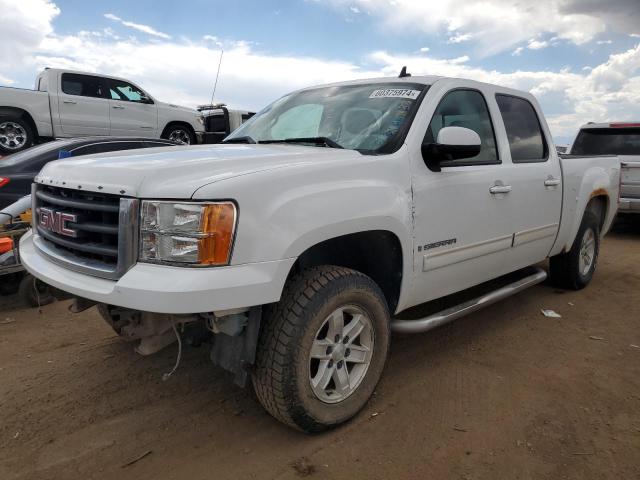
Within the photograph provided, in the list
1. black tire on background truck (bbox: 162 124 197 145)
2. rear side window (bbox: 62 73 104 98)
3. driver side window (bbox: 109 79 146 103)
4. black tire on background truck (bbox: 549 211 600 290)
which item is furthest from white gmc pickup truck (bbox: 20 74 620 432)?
black tire on background truck (bbox: 162 124 197 145)

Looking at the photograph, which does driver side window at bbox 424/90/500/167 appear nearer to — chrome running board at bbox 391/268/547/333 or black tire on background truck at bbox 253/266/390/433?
chrome running board at bbox 391/268/547/333

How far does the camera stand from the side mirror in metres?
2.86

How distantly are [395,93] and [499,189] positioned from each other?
100 centimetres

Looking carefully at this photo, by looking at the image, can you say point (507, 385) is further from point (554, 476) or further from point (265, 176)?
point (265, 176)

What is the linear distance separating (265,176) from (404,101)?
137 cm

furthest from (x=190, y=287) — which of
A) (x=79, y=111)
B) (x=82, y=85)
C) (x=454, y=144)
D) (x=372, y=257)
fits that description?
(x=82, y=85)

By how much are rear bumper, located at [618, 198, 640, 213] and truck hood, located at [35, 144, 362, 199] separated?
23.7 ft

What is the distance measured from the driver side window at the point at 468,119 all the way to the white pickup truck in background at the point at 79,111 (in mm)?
7106

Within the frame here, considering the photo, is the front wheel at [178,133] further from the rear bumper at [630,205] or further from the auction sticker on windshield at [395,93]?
the auction sticker on windshield at [395,93]

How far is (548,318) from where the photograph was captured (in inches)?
175

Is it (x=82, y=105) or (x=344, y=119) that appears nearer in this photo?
(x=344, y=119)

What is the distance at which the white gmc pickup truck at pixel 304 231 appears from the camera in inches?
82.9

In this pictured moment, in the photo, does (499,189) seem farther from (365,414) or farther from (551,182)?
(365,414)

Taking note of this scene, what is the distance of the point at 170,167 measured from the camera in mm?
2244
